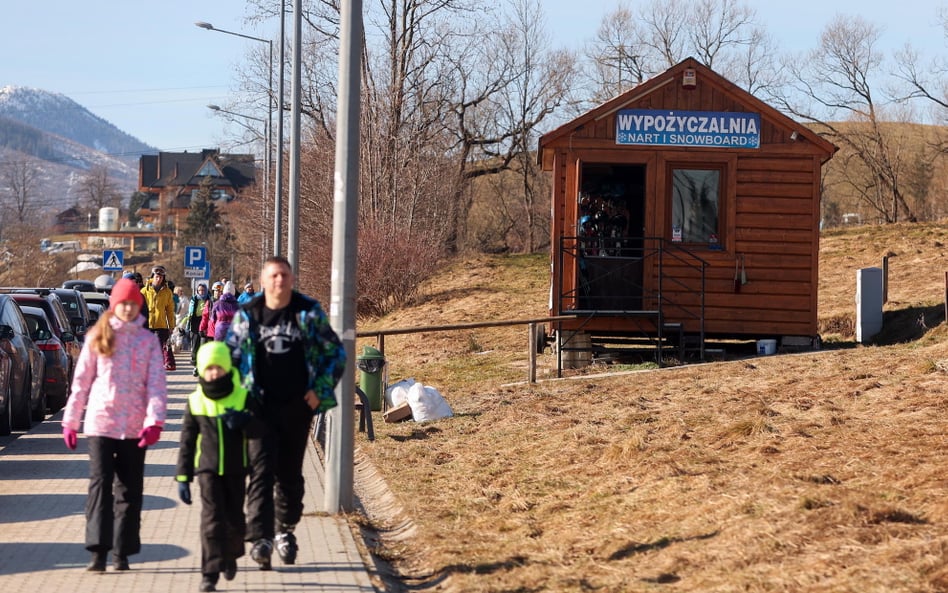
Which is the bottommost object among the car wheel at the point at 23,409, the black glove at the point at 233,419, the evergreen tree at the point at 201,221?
the car wheel at the point at 23,409

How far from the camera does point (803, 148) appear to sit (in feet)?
65.0

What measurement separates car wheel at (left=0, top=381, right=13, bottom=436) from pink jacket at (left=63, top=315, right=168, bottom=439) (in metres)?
7.22

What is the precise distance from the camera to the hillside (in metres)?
6.92

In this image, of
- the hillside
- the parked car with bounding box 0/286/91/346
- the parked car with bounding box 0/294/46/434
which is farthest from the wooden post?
the parked car with bounding box 0/286/91/346

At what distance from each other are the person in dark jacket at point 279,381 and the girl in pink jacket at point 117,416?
54 centimetres

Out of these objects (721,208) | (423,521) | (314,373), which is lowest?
(423,521)

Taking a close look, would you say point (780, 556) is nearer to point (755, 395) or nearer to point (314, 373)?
point (314, 373)

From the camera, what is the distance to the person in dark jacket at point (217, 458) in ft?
22.7

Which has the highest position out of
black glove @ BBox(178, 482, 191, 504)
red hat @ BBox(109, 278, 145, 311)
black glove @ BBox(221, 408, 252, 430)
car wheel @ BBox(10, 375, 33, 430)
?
red hat @ BBox(109, 278, 145, 311)

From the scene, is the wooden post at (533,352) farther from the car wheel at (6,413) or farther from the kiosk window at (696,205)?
the car wheel at (6,413)

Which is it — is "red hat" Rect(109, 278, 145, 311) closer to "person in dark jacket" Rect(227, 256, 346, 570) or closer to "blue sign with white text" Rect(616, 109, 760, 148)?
"person in dark jacket" Rect(227, 256, 346, 570)

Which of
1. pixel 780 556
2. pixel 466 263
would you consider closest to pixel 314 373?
pixel 780 556

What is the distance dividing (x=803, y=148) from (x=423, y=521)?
12.6m

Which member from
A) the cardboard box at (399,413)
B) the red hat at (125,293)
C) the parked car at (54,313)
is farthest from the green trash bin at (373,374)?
the red hat at (125,293)
